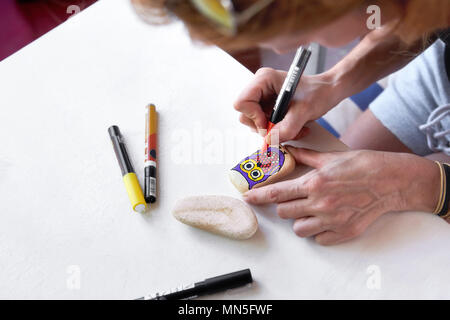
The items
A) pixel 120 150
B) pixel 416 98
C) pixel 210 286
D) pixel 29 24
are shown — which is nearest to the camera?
pixel 210 286

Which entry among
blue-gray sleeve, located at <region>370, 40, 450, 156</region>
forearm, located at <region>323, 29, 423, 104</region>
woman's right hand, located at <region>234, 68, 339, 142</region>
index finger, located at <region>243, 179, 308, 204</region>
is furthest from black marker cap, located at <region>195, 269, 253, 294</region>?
blue-gray sleeve, located at <region>370, 40, 450, 156</region>

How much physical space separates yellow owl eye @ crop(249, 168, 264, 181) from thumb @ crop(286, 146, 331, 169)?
0.17ft

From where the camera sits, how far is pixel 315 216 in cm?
53

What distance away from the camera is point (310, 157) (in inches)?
22.5

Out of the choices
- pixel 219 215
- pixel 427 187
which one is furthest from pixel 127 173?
pixel 427 187

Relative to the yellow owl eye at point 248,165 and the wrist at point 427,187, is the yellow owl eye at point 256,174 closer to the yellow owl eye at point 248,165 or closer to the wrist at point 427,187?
the yellow owl eye at point 248,165

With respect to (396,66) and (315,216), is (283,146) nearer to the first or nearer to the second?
(315,216)

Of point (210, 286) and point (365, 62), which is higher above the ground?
point (365, 62)

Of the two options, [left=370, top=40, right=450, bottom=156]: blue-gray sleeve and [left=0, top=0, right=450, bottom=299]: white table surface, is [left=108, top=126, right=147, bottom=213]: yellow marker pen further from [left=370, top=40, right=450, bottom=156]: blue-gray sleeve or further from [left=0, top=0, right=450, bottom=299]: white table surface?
[left=370, top=40, right=450, bottom=156]: blue-gray sleeve

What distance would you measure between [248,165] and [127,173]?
0.55ft

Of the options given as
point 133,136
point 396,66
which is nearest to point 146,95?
point 133,136

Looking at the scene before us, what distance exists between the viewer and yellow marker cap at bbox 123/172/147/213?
0.54 m

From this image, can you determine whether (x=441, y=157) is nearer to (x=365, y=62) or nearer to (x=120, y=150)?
(x=365, y=62)

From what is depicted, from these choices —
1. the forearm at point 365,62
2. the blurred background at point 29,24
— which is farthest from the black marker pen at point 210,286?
the blurred background at point 29,24
